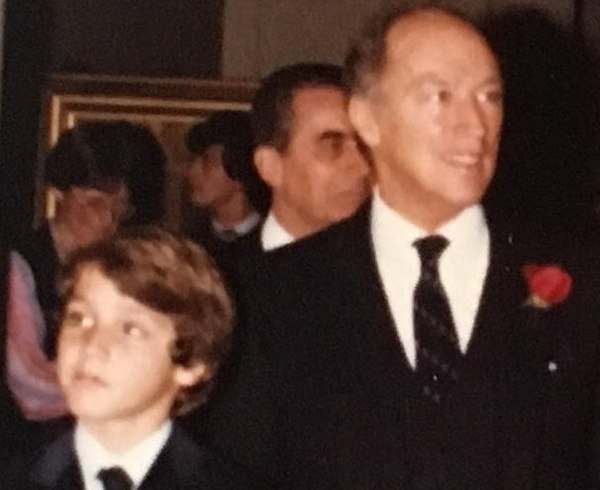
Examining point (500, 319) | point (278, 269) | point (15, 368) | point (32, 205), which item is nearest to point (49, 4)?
point (32, 205)

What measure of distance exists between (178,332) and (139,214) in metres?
0.94

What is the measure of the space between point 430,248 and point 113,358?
0.30 meters

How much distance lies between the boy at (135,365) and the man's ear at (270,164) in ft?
1.62

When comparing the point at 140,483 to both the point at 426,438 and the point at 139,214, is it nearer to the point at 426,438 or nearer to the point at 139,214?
the point at 426,438

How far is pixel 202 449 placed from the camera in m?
1.53

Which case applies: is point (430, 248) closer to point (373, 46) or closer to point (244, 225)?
point (373, 46)

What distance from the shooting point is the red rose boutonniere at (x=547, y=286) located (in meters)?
1.53

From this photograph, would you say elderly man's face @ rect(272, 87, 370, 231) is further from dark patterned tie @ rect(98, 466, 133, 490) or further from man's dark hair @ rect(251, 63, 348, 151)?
dark patterned tie @ rect(98, 466, 133, 490)

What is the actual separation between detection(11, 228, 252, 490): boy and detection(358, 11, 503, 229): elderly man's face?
20 cm

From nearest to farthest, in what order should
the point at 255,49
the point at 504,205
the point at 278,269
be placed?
1. the point at 278,269
2. the point at 504,205
3. the point at 255,49

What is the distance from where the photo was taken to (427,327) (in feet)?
4.98

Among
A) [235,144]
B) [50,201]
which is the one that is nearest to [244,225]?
[235,144]

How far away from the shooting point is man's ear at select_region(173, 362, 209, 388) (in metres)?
1.54

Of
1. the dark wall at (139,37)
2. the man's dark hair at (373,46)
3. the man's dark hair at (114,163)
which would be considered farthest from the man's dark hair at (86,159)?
the man's dark hair at (373,46)
